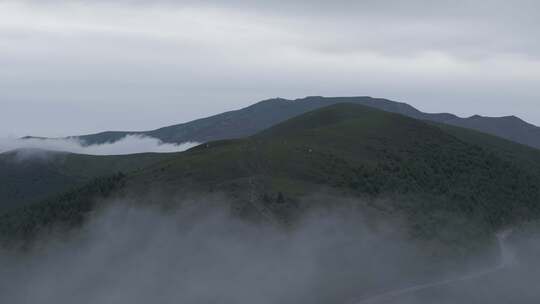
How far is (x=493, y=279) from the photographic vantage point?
130m

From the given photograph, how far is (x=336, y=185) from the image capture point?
15362 centimetres

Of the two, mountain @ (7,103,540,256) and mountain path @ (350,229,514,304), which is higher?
mountain @ (7,103,540,256)

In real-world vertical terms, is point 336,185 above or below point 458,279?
above

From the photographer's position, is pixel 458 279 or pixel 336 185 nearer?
pixel 458 279

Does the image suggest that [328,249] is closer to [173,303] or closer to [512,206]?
[173,303]

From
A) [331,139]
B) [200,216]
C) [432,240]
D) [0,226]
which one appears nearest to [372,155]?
[331,139]

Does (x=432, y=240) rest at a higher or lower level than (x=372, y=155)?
lower

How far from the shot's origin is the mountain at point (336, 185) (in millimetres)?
144875

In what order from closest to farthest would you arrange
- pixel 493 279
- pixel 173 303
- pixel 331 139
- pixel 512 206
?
pixel 173 303 → pixel 493 279 → pixel 512 206 → pixel 331 139

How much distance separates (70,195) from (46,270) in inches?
1670

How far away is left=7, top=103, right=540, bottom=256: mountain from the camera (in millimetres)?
144875

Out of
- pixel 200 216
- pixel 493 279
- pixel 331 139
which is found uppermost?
pixel 331 139

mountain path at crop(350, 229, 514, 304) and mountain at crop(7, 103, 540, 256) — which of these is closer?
mountain path at crop(350, 229, 514, 304)

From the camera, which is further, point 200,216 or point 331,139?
point 331,139
